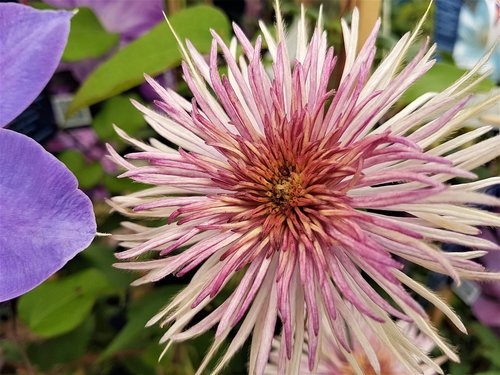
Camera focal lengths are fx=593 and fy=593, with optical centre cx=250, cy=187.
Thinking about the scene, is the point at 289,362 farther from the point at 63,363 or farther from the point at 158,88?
the point at 63,363

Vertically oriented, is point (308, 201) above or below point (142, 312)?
above

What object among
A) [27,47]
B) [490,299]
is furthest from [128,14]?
[490,299]

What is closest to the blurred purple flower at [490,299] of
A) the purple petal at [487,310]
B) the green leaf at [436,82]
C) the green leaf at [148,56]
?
the purple petal at [487,310]

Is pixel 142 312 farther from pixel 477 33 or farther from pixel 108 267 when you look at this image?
pixel 477 33

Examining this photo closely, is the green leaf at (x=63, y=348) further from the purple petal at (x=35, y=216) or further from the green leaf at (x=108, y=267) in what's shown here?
the purple petal at (x=35, y=216)

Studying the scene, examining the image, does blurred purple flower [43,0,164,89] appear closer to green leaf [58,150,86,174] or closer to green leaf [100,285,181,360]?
green leaf [58,150,86,174]

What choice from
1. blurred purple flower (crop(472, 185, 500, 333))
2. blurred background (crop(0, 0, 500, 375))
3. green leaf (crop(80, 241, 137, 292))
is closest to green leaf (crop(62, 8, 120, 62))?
blurred background (crop(0, 0, 500, 375))

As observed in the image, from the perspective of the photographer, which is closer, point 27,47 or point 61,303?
point 27,47
